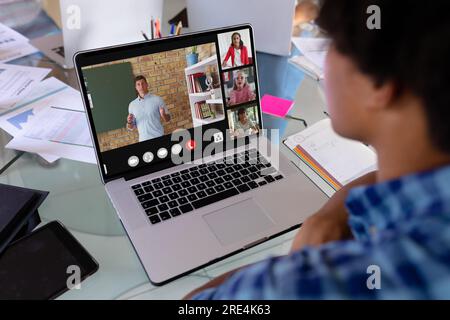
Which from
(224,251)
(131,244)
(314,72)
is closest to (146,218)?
(131,244)

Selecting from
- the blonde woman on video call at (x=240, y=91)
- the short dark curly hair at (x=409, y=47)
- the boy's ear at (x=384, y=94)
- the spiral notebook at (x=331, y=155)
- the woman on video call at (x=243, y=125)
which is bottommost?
the spiral notebook at (x=331, y=155)

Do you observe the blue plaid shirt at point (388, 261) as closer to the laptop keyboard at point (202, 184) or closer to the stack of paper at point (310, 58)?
the laptop keyboard at point (202, 184)

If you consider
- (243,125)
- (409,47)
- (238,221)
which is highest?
(409,47)

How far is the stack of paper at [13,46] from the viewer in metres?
1.26

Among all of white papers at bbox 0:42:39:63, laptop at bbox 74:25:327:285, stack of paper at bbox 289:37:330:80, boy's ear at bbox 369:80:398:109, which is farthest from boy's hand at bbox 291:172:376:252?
white papers at bbox 0:42:39:63

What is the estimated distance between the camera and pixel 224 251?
734 millimetres

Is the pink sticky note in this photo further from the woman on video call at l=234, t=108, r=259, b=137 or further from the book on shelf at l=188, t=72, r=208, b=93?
the book on shelf at l=188, t=72, r=208, b=93

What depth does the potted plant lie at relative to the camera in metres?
0.87

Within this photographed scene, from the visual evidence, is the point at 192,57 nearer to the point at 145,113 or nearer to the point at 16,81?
the point at 145,113

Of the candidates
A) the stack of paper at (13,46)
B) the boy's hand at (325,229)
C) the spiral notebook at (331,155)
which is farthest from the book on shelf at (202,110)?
the stack of paper at (13,46)

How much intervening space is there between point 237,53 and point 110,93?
0.97ft

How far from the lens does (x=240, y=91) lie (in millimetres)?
944

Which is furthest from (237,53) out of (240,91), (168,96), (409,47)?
(409,47)
